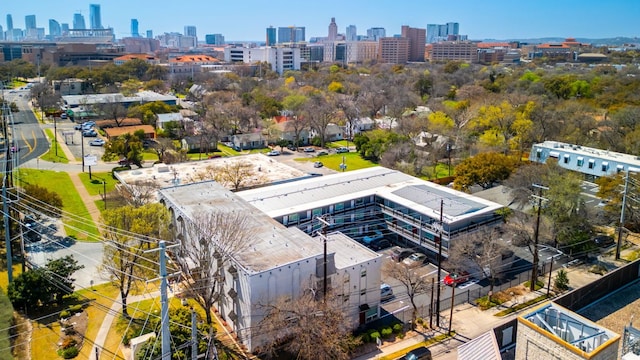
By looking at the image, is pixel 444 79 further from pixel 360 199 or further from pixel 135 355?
pixel 135 355

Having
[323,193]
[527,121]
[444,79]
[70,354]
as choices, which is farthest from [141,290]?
[444,79]

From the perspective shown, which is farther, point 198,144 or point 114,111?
point 114,111

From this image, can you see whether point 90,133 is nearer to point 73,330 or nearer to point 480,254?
point 73,330

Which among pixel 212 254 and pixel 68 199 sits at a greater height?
pixel 212 254

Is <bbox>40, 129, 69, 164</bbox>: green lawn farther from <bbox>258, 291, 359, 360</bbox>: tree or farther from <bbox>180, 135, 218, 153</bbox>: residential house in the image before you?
<bbox>258, 291, 359, 360</bbox>: tree

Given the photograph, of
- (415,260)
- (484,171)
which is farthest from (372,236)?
(484,171)
